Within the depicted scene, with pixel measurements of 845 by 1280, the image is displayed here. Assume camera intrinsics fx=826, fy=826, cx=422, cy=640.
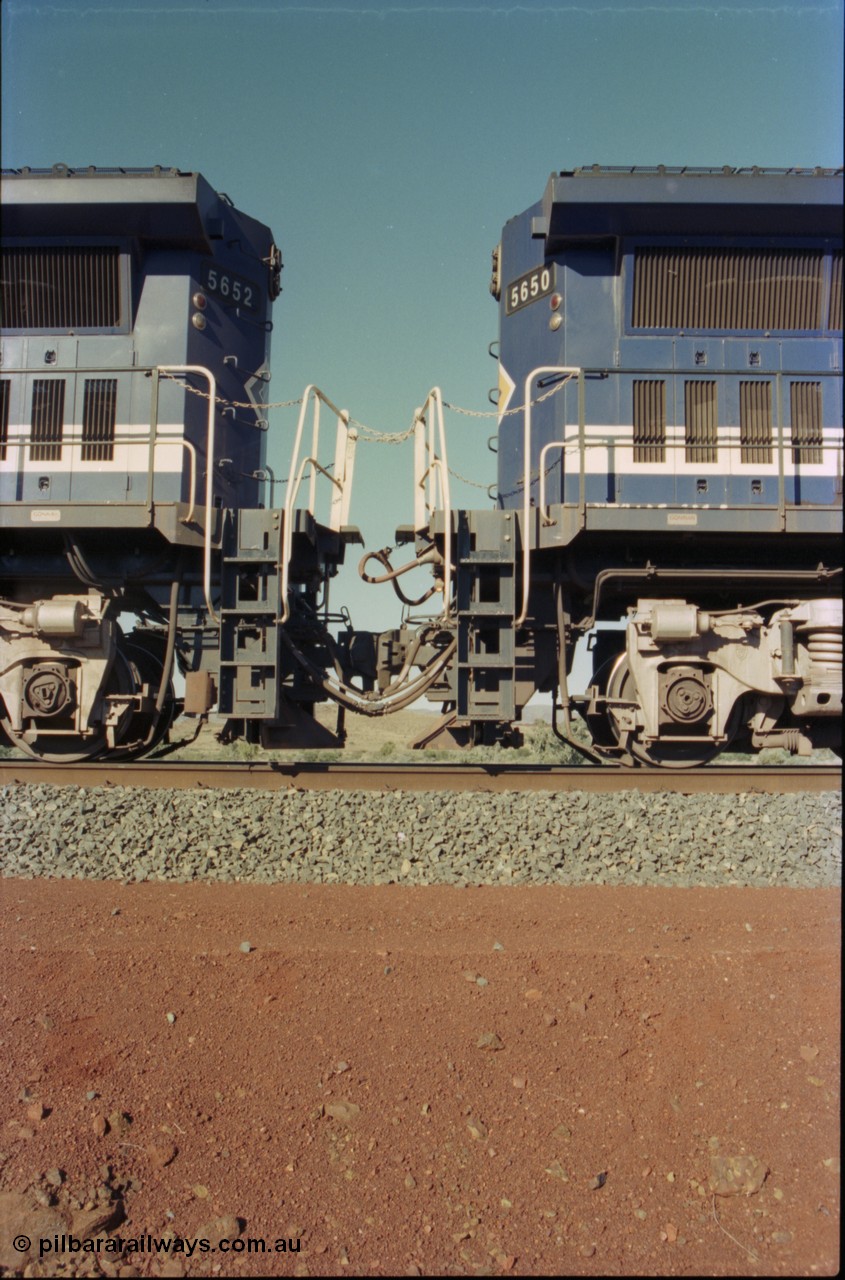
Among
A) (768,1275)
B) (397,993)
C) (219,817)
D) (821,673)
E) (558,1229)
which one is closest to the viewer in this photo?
(768,1275)

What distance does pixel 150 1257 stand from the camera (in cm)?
240

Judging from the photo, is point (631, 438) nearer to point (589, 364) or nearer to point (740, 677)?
point (589, 364)

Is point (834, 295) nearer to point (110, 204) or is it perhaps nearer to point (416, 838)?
point (416, 838)

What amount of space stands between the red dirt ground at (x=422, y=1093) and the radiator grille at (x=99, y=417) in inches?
169

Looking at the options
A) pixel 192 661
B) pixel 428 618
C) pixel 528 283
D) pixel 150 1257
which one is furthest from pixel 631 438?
pixel 150 1257

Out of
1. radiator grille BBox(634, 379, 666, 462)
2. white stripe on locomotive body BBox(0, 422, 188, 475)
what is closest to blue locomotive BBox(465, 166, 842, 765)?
radiator grille BBox(634, 379, 666, 462)

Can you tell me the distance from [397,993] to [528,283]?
6.54 m

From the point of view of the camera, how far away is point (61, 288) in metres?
7.54

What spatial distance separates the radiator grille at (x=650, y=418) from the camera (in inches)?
287

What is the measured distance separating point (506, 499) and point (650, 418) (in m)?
1.50

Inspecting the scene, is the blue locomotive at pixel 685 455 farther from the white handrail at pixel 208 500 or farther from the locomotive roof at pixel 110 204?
the locomotive roof at pixel 110 204

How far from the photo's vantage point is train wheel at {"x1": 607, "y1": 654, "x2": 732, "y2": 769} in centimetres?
689

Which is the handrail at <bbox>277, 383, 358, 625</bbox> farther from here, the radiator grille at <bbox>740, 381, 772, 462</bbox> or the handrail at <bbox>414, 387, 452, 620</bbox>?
the radiator grille at <bbox>740, 381, 772, 462</bbox>

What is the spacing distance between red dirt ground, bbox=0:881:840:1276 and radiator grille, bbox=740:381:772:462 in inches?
168
